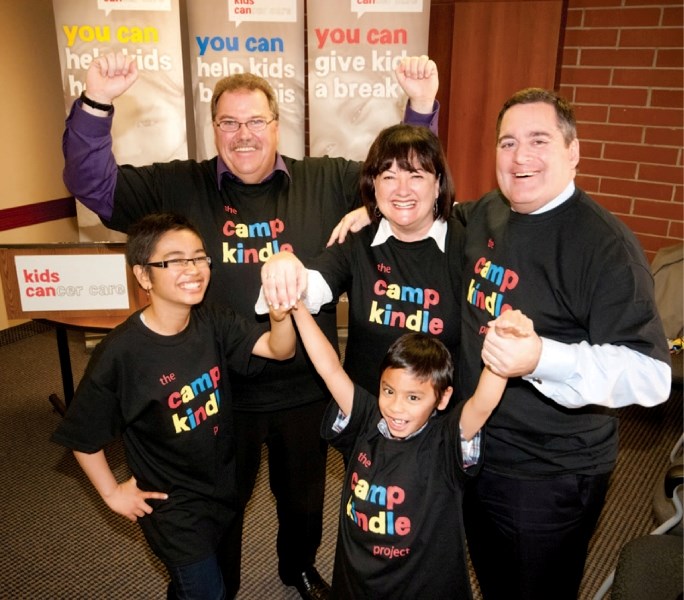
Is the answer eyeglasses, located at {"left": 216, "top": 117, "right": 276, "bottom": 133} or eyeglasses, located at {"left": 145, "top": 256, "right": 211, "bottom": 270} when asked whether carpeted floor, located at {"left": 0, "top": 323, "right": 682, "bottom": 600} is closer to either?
eyeglasses, located at {"left": 145, "top": 256, "right": 211, "bottom": 270}

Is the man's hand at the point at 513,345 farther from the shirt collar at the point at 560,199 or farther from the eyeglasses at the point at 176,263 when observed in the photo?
the eyeglasses at the point at 176,263

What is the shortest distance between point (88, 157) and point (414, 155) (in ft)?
3.08

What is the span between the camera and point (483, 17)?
3898 mm

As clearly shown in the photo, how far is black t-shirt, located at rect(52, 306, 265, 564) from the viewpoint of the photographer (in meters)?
1.60

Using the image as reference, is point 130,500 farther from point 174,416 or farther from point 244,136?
point 244,136

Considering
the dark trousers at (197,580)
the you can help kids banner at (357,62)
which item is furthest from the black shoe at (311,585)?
the you can help kids banner at (357,62)

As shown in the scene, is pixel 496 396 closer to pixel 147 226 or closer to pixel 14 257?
pixel 147 226

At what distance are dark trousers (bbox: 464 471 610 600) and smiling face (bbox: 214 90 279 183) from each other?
109cm

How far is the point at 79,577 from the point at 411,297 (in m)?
1.78

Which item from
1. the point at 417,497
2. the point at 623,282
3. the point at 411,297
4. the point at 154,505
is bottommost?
the point at 154,505

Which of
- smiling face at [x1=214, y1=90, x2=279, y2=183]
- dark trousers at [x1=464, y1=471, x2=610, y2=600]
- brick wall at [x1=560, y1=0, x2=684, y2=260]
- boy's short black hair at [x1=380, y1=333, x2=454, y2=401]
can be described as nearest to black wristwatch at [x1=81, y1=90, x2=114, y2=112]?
smiling face at [x1=214, y1=90, x2=279, y2=183]

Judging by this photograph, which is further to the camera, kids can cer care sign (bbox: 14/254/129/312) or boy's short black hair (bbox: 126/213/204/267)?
kids can cer care sign (bbox: 14/254/129/312)

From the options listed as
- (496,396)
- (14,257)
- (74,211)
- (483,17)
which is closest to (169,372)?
(496,396)

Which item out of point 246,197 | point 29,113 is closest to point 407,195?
point 246,197
